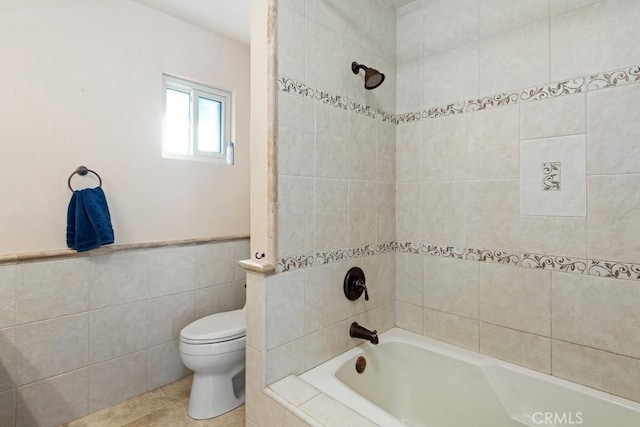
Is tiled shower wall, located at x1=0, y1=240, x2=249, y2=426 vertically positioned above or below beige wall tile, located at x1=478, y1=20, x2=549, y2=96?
below

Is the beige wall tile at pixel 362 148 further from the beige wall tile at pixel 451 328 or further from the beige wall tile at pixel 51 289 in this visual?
the beige wall tile at pixel 51 289

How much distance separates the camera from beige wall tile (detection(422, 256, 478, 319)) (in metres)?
1.63

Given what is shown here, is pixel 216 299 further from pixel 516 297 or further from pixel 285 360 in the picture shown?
pixel 516 297

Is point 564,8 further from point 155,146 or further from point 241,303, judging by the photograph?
point 241,303

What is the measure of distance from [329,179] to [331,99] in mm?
392

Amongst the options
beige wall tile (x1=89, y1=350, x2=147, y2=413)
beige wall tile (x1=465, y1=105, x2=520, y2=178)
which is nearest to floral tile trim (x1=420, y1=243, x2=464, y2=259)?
beige wall tile (x1=465, y1=105, x2=520, y2=178)

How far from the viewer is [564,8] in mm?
1354

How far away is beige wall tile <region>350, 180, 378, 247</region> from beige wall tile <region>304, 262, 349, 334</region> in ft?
0.59

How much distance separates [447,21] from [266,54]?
1.08 meters

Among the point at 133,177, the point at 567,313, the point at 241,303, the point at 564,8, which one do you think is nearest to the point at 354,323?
the point at 567,313

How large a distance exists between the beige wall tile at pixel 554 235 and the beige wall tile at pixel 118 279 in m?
2.17

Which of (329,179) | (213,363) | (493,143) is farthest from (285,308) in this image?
(493,143)

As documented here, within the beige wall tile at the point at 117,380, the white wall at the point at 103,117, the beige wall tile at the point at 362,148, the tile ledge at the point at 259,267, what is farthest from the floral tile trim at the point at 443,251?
the beige wall tile at the point at 117,380

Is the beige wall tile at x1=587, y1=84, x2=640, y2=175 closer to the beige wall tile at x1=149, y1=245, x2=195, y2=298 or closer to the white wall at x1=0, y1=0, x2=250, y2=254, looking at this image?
the white wall at x1=0, y1=0, x2=250, y2=254
